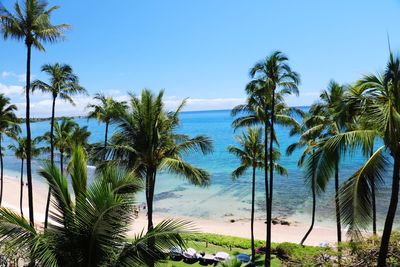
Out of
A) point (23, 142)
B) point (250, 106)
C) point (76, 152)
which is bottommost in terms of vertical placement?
point (23, 142)

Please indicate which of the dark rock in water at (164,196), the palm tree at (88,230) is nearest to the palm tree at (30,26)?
the palm tree at (88,230)

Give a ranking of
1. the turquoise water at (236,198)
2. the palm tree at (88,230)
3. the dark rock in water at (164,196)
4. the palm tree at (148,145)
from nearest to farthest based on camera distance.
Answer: the palm tree at (88,230) < the palm tree at (148,145) < the turquoise water at (236,198) < the dark rock in water at (164,196)

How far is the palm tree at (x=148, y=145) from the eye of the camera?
39.5ft

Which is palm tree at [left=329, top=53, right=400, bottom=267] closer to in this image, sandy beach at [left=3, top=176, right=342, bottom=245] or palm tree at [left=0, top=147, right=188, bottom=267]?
palm tree at [left=0, top=147, right=188, bottom=267]

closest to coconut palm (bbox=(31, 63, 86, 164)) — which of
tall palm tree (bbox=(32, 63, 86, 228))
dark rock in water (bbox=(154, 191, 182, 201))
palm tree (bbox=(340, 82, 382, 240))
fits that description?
tall palm tree (bbox=(32, 63, 86, 228))

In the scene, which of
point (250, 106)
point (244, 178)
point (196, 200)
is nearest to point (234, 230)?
point (196, 200)

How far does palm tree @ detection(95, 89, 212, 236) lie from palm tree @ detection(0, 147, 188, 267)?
562 cm

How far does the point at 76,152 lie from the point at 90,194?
981mm

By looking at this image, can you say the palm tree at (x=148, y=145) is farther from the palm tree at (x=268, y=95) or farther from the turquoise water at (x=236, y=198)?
the turquoise water at (x=236, y=198)

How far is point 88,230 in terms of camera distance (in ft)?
19.6

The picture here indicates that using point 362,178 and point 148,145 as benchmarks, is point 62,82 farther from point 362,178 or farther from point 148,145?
point 362,178

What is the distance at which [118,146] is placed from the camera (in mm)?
11930

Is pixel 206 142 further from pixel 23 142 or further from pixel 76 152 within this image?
pixel 23 142

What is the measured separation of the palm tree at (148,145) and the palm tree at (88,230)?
5623 mm
